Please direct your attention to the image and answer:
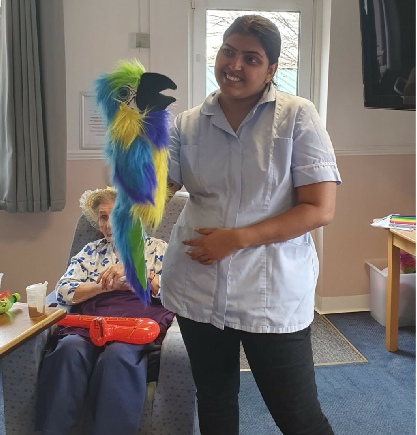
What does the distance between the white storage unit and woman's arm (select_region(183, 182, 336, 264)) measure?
5.95ft

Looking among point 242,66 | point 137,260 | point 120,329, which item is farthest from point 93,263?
point 242,66

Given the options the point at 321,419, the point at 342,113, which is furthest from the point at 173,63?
the point at 321,419

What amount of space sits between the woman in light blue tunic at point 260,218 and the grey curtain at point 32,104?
5.38 ft

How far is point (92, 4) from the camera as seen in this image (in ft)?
9.42

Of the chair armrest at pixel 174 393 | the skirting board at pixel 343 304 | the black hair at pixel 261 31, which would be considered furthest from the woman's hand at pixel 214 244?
the skirting board at pixel 343 304

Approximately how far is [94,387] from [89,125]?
1.66m

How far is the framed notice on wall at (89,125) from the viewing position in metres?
2.94

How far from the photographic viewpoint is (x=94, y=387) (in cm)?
171

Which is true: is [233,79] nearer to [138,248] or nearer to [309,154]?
[309,154]

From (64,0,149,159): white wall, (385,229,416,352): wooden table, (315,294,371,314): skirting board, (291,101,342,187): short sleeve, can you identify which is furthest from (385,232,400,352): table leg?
(64,0,149,159): white wall

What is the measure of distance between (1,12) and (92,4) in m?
→ 0.46

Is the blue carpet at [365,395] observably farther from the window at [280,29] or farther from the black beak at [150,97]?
the window at [280,29]

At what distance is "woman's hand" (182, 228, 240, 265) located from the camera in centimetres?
125

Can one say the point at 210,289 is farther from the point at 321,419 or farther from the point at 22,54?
the point at 22,54
